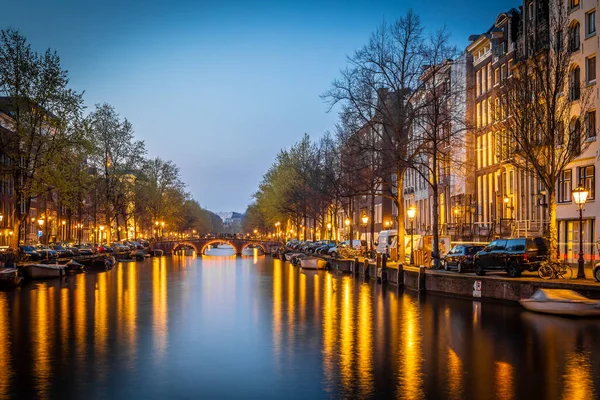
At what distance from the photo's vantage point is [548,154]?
42.6 m

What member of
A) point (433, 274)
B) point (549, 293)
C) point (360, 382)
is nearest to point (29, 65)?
point (433, 274)

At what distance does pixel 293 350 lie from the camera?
998 inches

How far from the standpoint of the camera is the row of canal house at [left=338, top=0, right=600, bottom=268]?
53.0 metres

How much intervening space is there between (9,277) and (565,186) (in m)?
38.7

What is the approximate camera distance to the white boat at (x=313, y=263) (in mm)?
80438

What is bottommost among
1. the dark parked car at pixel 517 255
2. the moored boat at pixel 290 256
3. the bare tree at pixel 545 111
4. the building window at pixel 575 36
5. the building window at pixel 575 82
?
the moored boat at pixel 290 256

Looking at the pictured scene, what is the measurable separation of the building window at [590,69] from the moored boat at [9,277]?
131 feet

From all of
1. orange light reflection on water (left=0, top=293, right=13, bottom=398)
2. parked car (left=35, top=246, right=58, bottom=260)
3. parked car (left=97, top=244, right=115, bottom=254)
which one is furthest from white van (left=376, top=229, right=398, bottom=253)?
orange light reflection on water (left=0, top=293, right=13, bottom=398)

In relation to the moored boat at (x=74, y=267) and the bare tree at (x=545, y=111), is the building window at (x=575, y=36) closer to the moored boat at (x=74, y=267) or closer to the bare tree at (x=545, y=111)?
the bare tree at (x=545, y=111)

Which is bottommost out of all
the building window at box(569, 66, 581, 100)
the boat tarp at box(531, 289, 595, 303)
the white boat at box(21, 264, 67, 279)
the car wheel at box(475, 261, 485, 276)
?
the white boat at box(21, 264, 67, 279)

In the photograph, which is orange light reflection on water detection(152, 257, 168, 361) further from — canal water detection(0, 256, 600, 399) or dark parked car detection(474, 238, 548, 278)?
dark parked car detection(474, 238, 548, 278)

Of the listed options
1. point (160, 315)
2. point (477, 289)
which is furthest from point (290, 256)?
point (160, 315)

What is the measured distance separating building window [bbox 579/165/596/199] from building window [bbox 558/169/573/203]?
5.54 feet

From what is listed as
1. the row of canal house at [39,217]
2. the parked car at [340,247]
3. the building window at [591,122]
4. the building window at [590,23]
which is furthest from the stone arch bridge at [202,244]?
the building window at [590,23]
